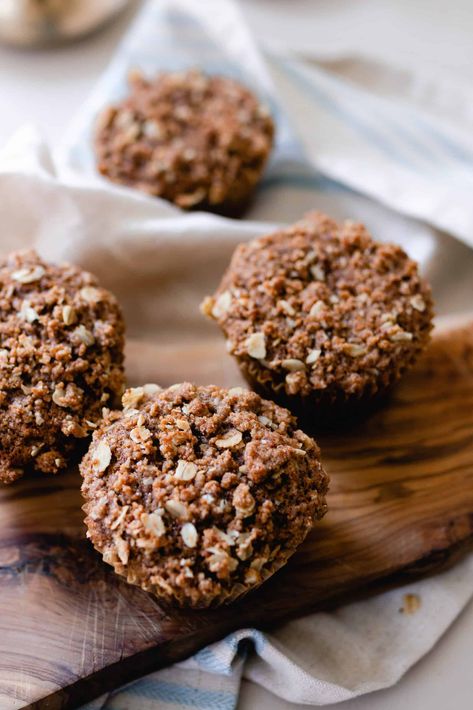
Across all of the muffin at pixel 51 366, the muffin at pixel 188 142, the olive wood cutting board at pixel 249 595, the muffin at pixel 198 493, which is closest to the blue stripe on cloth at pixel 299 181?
the muffin at pixel 188 142

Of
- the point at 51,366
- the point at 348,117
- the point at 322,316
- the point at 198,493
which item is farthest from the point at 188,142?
the point at 198,493

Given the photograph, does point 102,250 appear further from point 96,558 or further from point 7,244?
point 96,558

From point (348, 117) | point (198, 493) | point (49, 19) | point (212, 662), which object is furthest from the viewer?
point (49, 19)

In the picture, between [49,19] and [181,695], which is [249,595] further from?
[49,19]

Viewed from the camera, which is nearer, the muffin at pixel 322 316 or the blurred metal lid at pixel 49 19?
the muffin at pixel 322 316

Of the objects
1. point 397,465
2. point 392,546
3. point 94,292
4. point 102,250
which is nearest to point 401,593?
point 392,546

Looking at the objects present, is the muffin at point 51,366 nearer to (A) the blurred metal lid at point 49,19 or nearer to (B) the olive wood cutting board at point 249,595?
(B) the olive wood cutting board at point 249,595

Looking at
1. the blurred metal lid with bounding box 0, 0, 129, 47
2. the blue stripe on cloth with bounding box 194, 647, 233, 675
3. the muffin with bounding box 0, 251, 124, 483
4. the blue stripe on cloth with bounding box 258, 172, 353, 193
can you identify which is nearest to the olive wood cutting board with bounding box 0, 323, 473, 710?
the blue stripe on cloth with bounding box 194, 647, 233, 675
